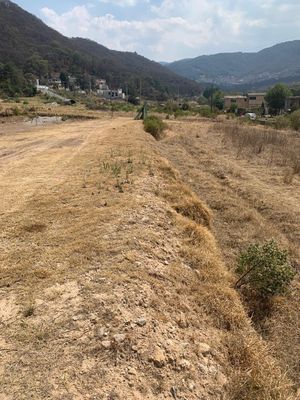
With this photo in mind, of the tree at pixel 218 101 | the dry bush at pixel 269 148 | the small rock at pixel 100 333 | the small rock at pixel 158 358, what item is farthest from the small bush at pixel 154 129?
the tree at pixel 218 101

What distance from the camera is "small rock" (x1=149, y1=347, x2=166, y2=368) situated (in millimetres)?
4096

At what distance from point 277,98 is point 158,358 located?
85885 millimetres

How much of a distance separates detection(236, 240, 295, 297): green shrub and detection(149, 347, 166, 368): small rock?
8.84ft

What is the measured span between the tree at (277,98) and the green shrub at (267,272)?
81.8 metres

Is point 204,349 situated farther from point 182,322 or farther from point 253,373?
point 253,373

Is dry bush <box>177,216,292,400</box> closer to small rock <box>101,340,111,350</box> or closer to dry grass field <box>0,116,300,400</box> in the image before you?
dry grass field <box>0,116,300,400</box>

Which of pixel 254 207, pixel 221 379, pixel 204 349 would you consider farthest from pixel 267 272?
pixel 254 207

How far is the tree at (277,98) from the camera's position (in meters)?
82.4

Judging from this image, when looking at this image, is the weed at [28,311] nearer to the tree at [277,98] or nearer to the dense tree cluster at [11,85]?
the dense tree cluster at [11,85]

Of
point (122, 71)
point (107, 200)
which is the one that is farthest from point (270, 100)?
point (122, 71)

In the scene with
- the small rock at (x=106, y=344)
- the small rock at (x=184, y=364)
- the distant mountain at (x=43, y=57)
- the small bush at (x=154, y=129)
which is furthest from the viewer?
the distant mountain at (x=43, y=57)

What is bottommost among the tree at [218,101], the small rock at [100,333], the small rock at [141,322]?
the tree at [218,101]

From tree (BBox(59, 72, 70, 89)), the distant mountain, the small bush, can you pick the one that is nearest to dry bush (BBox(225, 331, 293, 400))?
the small bush

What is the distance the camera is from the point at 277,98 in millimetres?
83375
